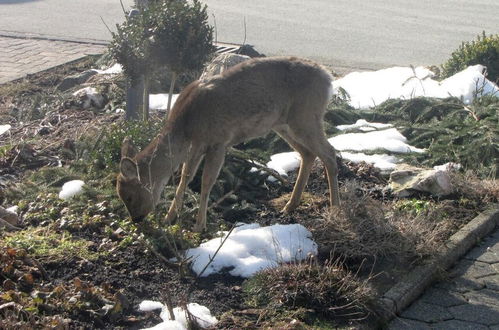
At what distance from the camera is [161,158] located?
7.77m

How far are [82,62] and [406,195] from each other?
721 centimetres

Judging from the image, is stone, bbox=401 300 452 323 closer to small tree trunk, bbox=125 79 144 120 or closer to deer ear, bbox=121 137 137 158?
deer ear, bbox=121 137 137 158

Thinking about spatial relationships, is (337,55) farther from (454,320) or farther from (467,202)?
(454,320)

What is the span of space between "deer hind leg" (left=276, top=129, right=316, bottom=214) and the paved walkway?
1.74m

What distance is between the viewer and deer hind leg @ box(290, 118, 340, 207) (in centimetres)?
827

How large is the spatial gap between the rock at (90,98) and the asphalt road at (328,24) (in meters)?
4.50

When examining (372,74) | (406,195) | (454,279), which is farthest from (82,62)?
(454,279)

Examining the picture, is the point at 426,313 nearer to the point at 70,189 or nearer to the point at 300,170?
the point at 300,170

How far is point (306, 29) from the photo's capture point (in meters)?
18.3

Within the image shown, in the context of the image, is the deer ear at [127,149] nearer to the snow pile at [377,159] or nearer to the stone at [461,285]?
the snow pile at [377,159]

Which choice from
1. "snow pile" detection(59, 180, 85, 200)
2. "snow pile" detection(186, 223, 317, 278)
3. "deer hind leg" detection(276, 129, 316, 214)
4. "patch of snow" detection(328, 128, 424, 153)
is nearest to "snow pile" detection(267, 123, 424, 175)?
"patch of snow" detection(328, 128, 424, 153)

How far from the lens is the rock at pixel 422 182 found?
8.49 m

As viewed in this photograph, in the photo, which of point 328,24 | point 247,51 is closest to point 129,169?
point 247,51

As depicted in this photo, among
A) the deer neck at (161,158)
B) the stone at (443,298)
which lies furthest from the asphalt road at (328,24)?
the stone at (443,298)
